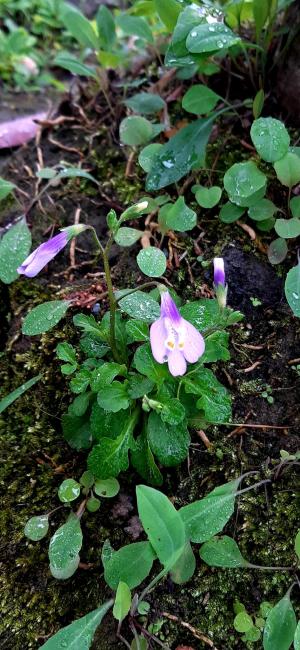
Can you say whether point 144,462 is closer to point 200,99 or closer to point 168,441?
point 168,441

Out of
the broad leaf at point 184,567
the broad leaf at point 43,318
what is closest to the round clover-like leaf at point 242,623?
the broad leaf at point 184,567

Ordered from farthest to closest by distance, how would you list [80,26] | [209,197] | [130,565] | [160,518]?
1. [80,26]
2. [209,197]
3. [130,565]
4. [160,518]

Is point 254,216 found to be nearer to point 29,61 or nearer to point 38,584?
point 38,584

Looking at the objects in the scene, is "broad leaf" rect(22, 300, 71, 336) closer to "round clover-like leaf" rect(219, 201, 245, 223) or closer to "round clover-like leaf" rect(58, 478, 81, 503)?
"round clover-like leaf" rect(58, 478, 81, 503)

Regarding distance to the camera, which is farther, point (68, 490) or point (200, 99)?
point (200, 99)

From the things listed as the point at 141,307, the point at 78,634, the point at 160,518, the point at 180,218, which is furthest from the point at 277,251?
the point at 78,634

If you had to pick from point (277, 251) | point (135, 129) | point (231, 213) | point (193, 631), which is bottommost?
point (193, 631)

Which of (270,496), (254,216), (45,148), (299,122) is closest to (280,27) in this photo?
(299,122)
